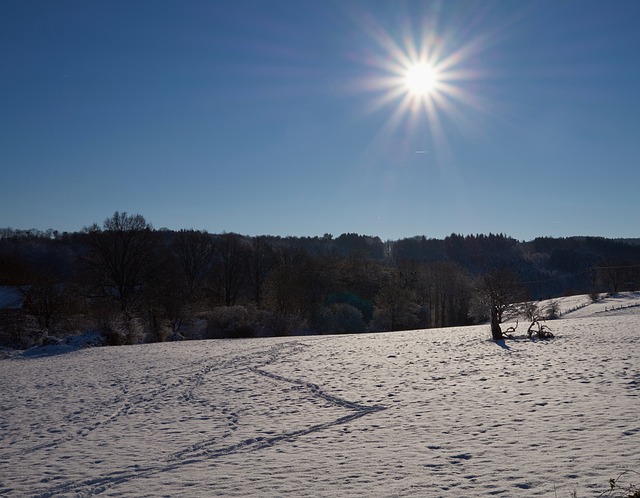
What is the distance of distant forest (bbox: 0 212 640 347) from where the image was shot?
4006 cm

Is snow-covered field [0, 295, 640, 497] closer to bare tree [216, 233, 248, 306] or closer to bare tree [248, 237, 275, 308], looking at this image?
bare tree [216, 233, 248, 306]

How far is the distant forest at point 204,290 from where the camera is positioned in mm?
40062

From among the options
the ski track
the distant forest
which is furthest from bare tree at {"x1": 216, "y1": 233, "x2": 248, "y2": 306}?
the ski track

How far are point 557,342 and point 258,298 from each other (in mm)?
49651

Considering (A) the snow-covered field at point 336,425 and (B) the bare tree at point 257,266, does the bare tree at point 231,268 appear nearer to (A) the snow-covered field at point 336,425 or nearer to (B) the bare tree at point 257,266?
(B) the bare tree at point 257,266

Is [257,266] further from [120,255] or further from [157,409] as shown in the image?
[157,409]

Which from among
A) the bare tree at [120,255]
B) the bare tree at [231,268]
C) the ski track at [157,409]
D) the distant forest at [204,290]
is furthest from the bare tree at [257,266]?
the ski track at [157,409]

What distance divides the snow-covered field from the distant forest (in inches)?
698

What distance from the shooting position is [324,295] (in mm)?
68375

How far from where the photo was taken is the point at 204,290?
205 feet

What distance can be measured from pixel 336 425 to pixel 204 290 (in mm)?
52800

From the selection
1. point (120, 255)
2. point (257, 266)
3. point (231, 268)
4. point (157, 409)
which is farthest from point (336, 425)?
point (257, 266)

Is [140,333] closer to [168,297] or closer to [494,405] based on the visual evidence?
[168,297]

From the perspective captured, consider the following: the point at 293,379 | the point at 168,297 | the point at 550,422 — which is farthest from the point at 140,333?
the point at 550,422
